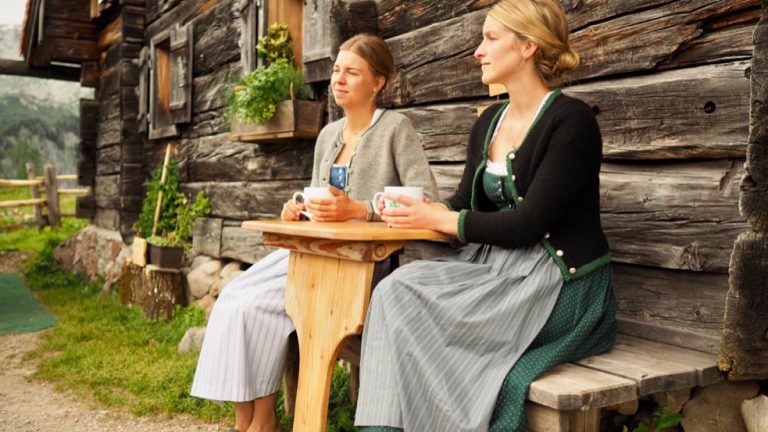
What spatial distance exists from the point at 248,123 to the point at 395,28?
1.70m

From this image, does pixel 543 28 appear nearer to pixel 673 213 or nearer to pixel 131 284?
pixel 673 213

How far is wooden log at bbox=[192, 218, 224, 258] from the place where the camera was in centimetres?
670

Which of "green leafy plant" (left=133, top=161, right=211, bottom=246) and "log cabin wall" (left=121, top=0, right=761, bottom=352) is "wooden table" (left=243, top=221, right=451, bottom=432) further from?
"green leafy plant" (left=133, top=161, right=211, bottom=246)

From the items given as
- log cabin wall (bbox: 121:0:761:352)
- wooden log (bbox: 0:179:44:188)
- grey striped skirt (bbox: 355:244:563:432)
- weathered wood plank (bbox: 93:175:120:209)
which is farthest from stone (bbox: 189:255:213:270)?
wooden log (bbox: 0:179:44:188)

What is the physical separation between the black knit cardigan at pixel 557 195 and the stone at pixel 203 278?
4449mm

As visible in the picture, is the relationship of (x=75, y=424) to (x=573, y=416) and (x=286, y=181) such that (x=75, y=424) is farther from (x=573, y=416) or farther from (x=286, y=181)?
(x=573, y=416)

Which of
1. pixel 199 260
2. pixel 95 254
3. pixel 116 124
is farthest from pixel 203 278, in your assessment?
pixel 116 124

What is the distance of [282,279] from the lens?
330 centimetres

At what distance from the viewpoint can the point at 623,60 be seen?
287 centimetres

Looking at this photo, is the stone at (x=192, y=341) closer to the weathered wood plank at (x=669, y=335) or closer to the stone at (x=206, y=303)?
the stone at (x=206, y=303)

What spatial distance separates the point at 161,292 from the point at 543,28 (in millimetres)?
5069

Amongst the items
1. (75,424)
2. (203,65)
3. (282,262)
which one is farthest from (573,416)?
(203,65)

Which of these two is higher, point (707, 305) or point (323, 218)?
point (323, 218)

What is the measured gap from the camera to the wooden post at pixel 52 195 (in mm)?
14914
